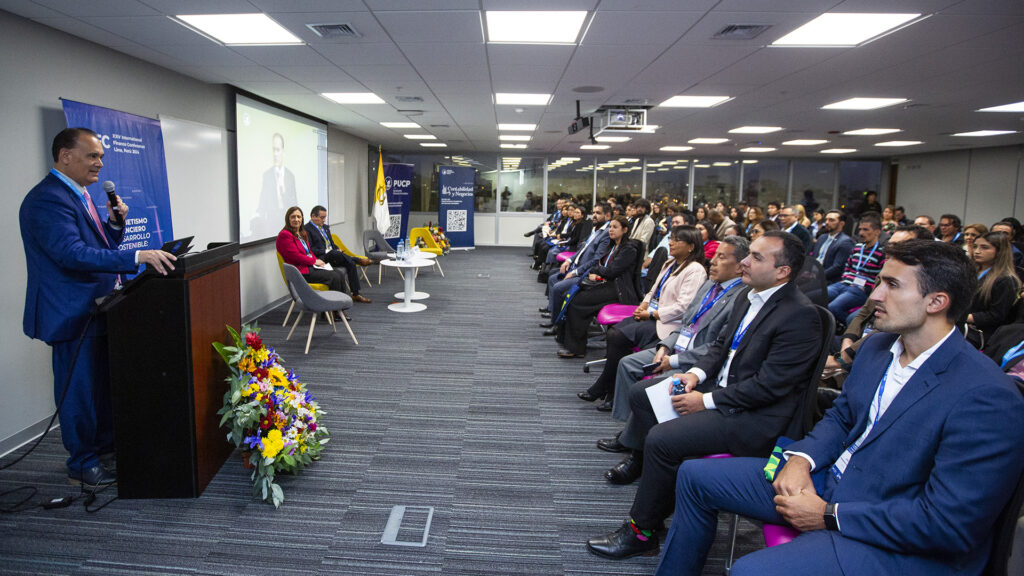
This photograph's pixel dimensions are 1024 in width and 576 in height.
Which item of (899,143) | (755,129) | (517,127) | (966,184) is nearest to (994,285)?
(755,129)

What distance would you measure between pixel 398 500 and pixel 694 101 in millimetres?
5952

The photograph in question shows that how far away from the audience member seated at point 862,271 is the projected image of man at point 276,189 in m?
6.71

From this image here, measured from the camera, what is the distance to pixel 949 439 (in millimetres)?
1411

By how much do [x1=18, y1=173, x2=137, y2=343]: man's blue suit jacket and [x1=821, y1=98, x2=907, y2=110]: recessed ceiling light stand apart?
7.41 meters

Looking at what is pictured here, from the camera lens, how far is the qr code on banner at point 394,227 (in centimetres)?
1268

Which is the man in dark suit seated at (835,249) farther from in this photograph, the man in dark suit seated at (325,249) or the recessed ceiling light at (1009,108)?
the man in dark suit seated at (325,249)

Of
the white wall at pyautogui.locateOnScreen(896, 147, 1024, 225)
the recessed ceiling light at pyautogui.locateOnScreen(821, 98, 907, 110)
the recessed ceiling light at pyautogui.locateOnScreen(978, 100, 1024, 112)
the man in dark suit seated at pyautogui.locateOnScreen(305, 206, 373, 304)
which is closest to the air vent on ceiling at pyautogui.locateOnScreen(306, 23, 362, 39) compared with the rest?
the man in dark suit seated at pyautogui.locateOnScreen(305, 206, 373, 304)

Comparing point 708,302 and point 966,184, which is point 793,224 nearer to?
point 708,302

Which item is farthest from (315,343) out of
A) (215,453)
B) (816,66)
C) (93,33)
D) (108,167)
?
(816,66)

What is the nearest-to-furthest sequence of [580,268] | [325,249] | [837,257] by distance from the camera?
[837,257]
[580,268]
[325,249]

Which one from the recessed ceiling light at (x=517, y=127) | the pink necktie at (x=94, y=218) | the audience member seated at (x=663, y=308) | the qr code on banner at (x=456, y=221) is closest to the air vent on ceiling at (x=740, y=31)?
the audience member seated at (x=663, y=308)

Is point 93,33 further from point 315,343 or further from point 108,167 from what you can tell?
point 315,343

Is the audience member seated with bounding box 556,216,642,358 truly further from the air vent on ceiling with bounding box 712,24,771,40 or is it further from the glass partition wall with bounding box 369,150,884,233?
the glass partition wall with bounding box 369,150,884,233

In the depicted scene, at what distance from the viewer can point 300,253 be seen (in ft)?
20.9
